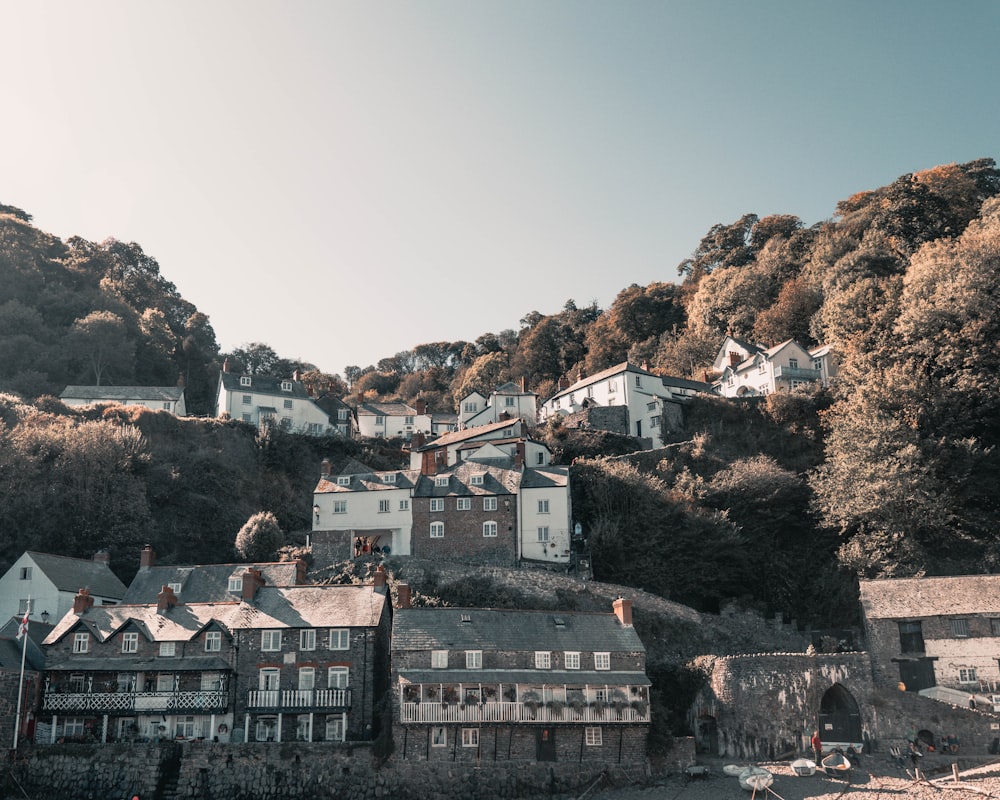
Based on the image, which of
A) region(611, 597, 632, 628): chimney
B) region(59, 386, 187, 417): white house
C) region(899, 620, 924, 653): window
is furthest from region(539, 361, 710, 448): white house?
region(59, 386, 187, 417): white house

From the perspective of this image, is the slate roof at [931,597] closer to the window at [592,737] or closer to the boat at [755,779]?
the boat at [755,779]

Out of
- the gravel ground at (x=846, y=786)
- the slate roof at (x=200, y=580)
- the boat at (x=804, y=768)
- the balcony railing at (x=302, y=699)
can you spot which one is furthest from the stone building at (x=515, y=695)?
the slate roof at (x=200, y=580)

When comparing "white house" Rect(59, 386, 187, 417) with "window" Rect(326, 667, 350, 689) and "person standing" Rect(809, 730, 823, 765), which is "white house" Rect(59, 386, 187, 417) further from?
"person standing" Rect(809, 730, 823, 765)

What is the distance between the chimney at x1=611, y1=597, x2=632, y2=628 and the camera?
3734 cm

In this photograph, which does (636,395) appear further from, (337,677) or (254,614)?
(254,614)

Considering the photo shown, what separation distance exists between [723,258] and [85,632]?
240 feet

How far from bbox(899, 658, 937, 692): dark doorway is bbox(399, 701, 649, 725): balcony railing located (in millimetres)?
10903

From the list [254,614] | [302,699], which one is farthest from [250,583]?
[302,699]

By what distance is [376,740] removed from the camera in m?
34.5

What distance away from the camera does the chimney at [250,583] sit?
39.2 m

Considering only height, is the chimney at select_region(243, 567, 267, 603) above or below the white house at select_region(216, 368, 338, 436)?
below

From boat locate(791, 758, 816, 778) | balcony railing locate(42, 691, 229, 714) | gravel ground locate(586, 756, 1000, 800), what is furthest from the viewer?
balcony railing locate(42, 691, 229, 714)

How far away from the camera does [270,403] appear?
6812cm

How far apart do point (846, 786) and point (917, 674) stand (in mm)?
7884
